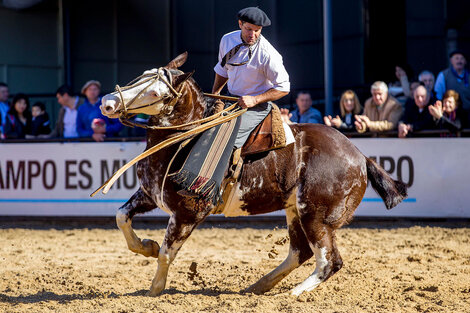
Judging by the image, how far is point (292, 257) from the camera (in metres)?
5.90

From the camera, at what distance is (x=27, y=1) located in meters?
17.9

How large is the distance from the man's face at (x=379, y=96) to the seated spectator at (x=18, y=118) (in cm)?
576

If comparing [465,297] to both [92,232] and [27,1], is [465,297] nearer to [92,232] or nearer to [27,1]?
[92,232]

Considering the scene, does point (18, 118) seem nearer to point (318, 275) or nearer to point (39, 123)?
point (39, 123)

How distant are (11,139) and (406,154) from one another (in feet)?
19.5

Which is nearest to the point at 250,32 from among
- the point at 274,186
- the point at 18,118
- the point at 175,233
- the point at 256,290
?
the point at 274,186

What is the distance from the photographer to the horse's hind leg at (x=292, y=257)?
588 cm

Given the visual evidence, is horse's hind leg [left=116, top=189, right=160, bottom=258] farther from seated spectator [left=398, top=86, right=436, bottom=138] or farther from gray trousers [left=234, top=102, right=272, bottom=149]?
seated spectator [left=398, top=86, right=436, bottom=138]

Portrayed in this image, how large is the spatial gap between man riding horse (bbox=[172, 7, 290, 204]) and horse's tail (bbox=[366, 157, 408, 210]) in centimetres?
107

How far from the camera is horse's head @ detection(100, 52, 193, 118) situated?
510cm

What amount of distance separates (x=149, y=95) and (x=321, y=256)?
1908 mm

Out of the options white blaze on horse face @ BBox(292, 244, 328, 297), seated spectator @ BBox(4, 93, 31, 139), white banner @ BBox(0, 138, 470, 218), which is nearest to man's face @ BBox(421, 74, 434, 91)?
white banner @ BBox(0, 138, 470, 218)

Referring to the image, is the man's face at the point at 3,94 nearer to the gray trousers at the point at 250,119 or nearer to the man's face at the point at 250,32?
the gray trousers at the point at 250,119

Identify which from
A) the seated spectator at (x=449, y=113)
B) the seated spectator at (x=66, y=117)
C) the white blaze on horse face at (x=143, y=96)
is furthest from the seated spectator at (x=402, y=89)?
the white blaze on horse face at (x=143, y=96)
